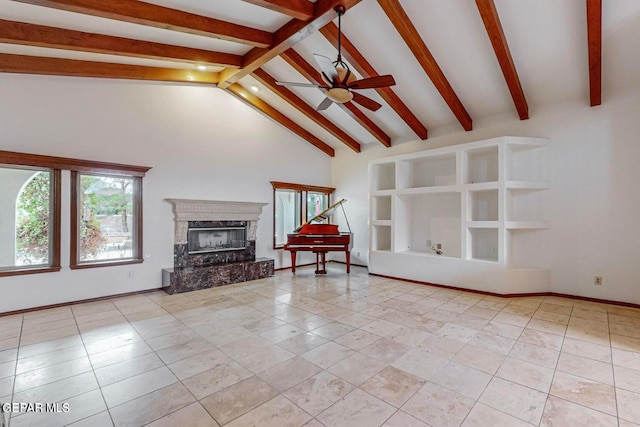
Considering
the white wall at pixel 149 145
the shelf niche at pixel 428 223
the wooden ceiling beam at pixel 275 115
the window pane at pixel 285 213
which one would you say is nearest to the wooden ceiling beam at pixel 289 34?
the wooden ceiling beam at pixel 275 115

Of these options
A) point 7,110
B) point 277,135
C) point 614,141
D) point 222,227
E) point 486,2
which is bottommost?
point 222,227

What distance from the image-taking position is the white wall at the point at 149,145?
408 cm

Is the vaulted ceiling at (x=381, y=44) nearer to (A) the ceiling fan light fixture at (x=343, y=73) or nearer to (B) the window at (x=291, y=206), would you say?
(A) the ceiling fan light fixture at (x=343, y=73)

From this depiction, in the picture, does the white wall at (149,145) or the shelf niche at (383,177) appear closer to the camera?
the white wall at (149,145)

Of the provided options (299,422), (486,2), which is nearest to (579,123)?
(486,2)

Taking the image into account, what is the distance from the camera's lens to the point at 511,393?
7.37ft

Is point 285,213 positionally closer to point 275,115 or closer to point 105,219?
point 275,115

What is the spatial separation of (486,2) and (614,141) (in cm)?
304

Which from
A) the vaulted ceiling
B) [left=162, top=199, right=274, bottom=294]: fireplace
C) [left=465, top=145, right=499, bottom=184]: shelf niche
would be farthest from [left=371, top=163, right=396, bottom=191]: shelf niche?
[left=162, top=199, right=274, bottom=294]: fireplace

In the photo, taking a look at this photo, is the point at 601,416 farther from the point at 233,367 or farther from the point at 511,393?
the point at 233,367

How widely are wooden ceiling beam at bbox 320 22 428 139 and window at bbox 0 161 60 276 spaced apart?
4.53 meters

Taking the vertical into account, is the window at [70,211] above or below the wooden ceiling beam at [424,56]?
below

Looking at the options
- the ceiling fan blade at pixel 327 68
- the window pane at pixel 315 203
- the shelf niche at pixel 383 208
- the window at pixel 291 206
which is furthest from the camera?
the window pane at pixel 315 203

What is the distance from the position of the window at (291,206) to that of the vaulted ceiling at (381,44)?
103 inches
